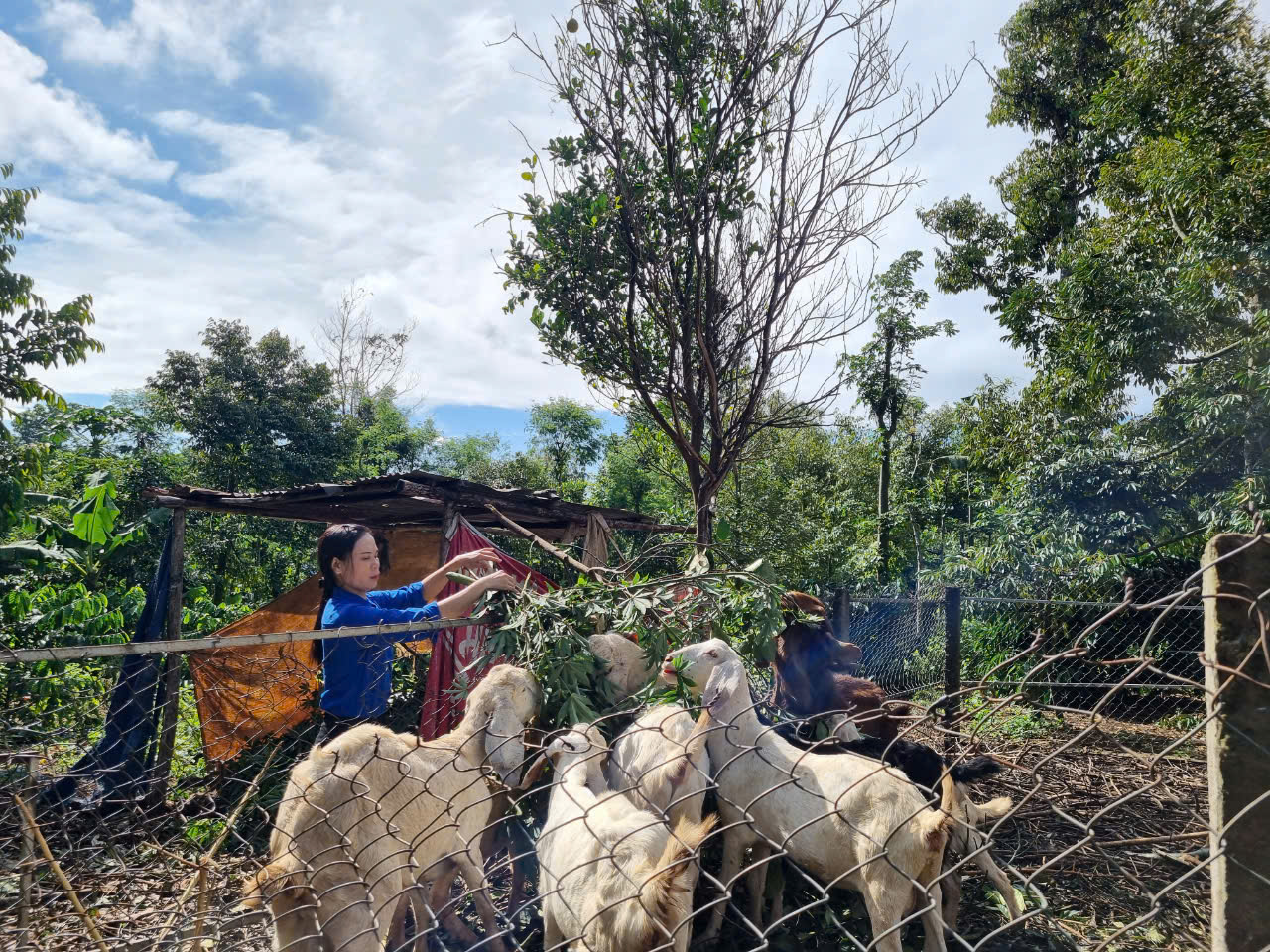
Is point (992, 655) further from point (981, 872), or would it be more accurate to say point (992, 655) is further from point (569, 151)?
point (569, 151)

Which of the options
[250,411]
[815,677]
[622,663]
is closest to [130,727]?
[622,663]

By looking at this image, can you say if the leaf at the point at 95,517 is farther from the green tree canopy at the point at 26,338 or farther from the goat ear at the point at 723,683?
the goat ear at the point at 723,683

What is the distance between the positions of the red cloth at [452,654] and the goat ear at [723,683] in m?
1.62

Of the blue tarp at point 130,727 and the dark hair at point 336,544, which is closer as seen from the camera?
the dark hair at point 336,544

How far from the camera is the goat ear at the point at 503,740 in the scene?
2750 mm

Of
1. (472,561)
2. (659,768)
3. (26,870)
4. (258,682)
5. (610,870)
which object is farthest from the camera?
(258,682)

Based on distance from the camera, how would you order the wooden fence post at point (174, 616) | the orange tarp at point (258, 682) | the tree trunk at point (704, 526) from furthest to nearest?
1. the tree trunk at point (704, 526)
2. the orange tarp at point (258, 682)
3. the wooden fence post at point (174, 616)

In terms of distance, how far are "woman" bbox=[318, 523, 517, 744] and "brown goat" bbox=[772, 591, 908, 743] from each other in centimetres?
167

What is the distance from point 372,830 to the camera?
2.42 meters

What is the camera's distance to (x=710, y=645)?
10.4ft

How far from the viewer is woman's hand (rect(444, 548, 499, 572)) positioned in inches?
162

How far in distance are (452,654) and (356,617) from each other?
1.48 meters

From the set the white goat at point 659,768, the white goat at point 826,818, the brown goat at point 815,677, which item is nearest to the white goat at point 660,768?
the white goat at point 659,768

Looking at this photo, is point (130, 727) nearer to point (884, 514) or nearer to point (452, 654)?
point (452, 654)
